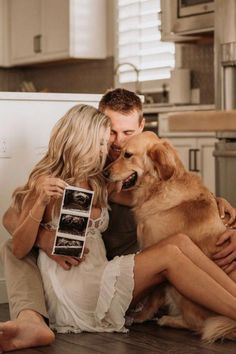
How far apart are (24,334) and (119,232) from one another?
0.76 m

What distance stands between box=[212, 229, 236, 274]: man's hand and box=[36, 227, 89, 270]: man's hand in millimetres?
490

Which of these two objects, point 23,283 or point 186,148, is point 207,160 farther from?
point 23,283

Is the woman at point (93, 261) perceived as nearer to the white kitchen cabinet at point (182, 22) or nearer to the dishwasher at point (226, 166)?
the dishwasher at point (226, 166)

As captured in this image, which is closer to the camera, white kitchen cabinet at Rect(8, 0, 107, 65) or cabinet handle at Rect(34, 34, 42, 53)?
white kitchen cabinet at Rect(8, 0, 107, 65)

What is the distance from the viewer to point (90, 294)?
287cm

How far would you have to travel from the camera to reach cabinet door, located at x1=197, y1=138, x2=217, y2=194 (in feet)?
15.7

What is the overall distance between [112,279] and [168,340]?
0.29 meters

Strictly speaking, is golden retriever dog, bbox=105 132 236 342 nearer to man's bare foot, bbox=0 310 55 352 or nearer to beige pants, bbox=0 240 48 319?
beige pants, bbox=0 240 48 319

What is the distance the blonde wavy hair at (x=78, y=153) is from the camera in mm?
2928

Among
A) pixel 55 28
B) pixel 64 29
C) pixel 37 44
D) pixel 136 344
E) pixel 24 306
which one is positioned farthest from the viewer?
pixel 37 44

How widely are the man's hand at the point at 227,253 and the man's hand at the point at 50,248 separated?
19.3 inches

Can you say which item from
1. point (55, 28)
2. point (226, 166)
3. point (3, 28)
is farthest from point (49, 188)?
point (3, 28)

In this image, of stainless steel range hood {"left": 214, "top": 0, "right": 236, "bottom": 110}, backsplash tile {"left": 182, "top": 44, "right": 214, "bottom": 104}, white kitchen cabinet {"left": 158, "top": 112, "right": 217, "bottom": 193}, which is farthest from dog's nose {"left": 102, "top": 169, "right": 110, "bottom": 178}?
backsplash tile {"left": 182, "top": 44, "right": 214, "bottom": 104}

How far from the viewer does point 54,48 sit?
247 inches
